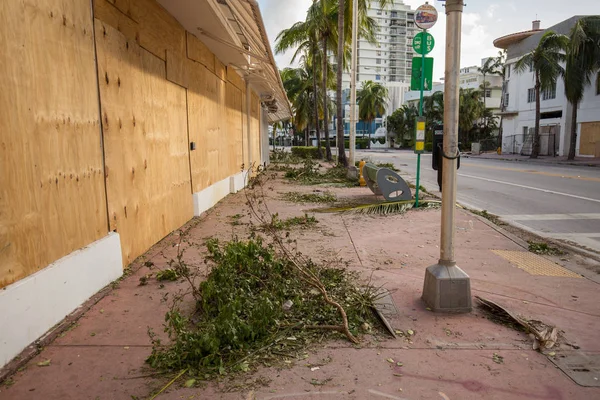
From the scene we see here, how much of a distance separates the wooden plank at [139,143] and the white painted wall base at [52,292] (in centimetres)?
50

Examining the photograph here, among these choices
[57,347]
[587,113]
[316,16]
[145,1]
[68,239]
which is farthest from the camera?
[587,113]

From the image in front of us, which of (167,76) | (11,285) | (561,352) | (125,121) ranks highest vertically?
(167,76)

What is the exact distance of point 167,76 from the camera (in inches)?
274

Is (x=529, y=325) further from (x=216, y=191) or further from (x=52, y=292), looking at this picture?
(x=216, y=191)

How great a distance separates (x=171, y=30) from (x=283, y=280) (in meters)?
4.78

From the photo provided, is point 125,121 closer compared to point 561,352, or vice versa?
point 561,352

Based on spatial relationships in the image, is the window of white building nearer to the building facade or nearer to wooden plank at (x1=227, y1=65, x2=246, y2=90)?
wooden plank at (x1=227, y1=65, x2=246, y2=90)

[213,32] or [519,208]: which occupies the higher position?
[213,32]

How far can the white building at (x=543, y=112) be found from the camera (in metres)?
33.2

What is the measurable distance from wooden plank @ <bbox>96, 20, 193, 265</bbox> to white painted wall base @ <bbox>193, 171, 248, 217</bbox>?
0.99 m

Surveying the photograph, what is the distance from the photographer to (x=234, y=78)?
13.6 meters

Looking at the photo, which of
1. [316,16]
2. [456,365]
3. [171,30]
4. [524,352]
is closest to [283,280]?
[456,365]

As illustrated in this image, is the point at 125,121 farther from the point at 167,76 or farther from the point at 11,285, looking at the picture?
the point at 11,285

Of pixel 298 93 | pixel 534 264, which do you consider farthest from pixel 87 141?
pixel 298 93
